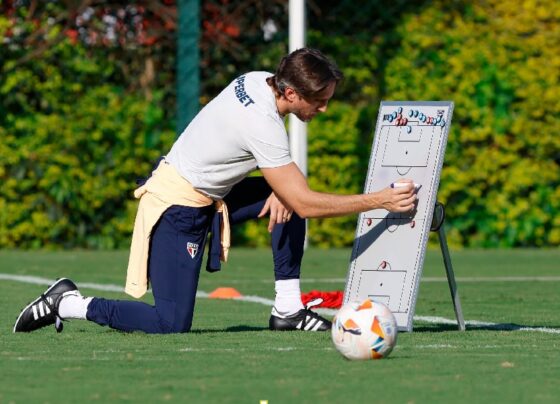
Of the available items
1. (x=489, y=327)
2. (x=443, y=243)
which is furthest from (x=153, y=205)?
(x=489, y=327)

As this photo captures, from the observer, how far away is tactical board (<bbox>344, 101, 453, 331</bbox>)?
7.96 m

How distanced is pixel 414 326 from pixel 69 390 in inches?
129

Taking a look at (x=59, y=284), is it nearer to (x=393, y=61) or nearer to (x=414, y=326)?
(x=414, y=326)

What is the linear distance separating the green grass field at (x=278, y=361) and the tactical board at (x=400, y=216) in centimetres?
31

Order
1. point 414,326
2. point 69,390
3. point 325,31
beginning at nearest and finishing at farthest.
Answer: point 69,390
point 414,326
point 325,31

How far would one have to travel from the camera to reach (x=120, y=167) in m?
16.9

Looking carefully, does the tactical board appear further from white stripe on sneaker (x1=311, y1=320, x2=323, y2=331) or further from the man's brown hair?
the man's brown hair

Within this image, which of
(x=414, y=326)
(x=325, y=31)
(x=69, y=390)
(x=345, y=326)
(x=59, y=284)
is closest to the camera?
(x=69, y=390)

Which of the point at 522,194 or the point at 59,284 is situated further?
the point at 522,194

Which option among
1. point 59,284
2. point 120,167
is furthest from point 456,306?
point 120,167

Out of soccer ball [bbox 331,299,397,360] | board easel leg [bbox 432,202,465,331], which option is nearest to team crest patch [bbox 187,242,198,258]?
board easel leg [bbox 432,202,465,331]

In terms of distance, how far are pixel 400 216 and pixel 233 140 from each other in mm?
1017

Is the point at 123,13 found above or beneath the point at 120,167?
above

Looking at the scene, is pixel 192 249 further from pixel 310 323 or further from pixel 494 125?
pixel 494 125
